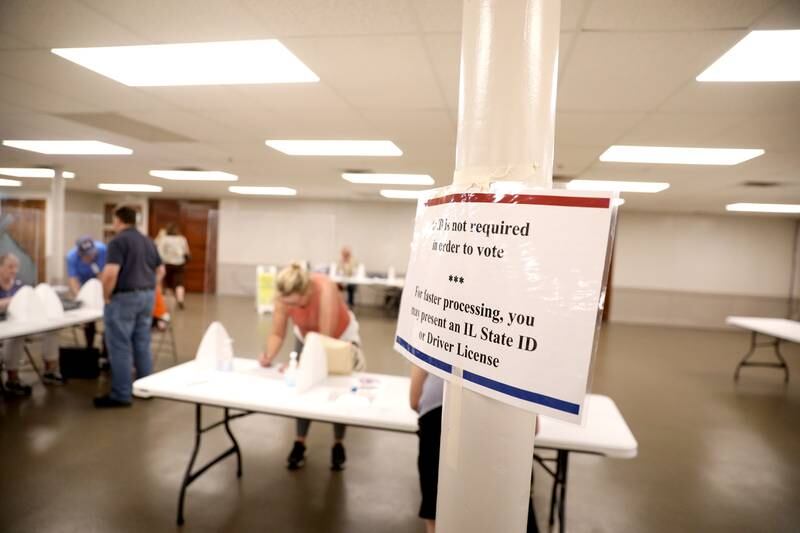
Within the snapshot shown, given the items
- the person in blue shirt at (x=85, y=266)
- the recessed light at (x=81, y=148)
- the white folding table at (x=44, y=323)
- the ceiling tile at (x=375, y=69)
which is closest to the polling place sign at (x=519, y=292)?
the ceiling tile at (x=375, y=69)

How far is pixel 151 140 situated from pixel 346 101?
2.75 m

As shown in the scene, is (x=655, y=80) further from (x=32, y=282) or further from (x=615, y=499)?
(x=32, y=282)

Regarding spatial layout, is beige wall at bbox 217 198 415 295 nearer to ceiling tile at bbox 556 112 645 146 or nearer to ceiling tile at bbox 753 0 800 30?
ceiling tile at bbox 556 112 645 146

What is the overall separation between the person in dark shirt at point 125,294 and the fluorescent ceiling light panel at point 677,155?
4.39m

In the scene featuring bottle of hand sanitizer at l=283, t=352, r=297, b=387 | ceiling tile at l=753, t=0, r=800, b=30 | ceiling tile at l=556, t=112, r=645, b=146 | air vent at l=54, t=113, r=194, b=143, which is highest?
ceiling tile at l=556, t=112, r=645, b=146

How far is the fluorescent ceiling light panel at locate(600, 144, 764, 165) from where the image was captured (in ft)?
13.2

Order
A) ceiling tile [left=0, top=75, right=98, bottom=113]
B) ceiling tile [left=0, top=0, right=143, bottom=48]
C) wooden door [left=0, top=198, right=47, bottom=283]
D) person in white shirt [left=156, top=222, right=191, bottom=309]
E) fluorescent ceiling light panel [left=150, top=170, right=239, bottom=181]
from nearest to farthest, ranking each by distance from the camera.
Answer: ceiling tile [left=0, top=0, right=143, bottom=48] → wooden door [left=0, top=198, right=47, bottom=283] → ceiling tile [left=0, top=75, right=98, bottom=113] → fluorescent ceiling light panel [left=150, top=170, right=239, bottom=181] → person in white shirt [left=156, top=222, right=191, bottom=309]

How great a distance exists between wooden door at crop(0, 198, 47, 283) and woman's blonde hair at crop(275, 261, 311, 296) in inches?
62.9

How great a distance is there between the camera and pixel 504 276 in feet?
2.03

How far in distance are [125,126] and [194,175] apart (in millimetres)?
3526

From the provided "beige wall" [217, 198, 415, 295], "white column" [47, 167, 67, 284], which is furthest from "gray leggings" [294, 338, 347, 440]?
"beige wall" [217, 198, 415, 295]

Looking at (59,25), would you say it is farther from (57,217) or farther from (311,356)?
(57,217)

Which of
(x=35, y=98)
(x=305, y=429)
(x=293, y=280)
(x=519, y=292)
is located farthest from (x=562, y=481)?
(x=35, y=98)

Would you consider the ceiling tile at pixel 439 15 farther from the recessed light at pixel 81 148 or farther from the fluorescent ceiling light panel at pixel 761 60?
the recessed light at pixel 81 148
